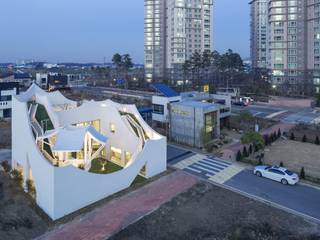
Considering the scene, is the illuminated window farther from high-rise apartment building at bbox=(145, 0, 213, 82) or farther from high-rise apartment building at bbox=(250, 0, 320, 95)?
high-rise apartment building at bbox=(145, 0, 213, 82)

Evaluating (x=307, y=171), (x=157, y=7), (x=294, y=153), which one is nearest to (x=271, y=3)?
(x=157, y=7)

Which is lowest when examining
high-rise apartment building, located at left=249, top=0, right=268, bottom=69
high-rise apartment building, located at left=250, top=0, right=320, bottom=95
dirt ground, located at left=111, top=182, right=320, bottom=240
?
dirt ground, located at left=111, top=182, right=320, bottom=240

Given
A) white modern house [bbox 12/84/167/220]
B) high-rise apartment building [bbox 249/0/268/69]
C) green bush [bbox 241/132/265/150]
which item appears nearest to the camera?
white modern house [bbox 12/84/167/220]

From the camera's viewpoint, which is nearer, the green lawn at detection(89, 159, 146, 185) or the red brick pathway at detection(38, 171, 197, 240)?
the red brick pathway at detection(38, 171, 197, 240)

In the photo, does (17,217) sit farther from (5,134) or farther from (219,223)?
(5,134)

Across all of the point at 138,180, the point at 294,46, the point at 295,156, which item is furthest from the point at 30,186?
the point at 294,46

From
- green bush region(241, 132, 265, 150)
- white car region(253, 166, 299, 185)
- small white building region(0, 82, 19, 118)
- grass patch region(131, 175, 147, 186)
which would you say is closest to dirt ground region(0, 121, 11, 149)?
small white building region(0, 82, 19, 118)
